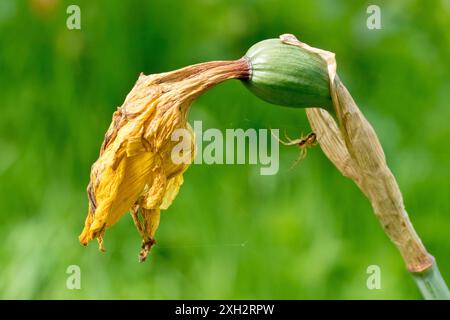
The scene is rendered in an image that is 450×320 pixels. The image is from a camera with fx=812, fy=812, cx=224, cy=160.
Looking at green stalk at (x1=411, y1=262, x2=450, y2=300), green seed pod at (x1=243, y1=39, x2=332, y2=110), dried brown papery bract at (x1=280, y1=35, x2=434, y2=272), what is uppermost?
green seed pod at (x1=243, y1=39, x2=332, y2=110)

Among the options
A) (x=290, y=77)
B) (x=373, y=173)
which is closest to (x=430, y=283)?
(x=373, y=173)

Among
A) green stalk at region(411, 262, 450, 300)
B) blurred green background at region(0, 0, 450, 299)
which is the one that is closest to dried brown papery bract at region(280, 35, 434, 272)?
green stalk at region(411, 262, 450, 300)

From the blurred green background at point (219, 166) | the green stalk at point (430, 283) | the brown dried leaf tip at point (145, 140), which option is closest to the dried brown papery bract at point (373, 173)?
the green stalk at point (430, 283)

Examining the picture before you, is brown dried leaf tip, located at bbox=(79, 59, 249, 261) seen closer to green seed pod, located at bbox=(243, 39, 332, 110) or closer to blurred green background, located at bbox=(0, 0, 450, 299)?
green seed pod, located at bbox=(243, 39, 332, 110)

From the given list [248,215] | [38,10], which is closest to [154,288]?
[248,215]

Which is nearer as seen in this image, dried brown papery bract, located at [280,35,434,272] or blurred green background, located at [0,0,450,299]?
dried brown papery bract, located at [280,35,434,272]

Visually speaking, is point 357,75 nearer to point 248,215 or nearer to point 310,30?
point 310,30

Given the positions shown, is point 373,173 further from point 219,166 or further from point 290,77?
point 219,166
